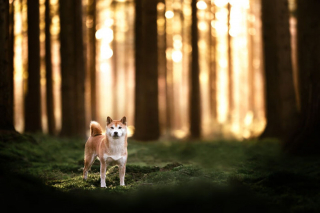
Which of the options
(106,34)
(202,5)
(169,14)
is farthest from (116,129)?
(106,34)

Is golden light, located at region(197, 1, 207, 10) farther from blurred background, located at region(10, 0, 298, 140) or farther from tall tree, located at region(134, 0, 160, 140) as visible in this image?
tall tree, located at region(134, 0, 160, 140)

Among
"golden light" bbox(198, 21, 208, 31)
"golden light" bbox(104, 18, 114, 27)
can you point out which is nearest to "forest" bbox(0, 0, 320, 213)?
"golden light" bbox(198, 21, 208, 31)

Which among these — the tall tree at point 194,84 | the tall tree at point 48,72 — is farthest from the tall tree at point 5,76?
the tall tree at point 194,84

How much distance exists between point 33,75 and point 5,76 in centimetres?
591

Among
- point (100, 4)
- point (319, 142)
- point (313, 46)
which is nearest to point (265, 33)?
point (313, 46)

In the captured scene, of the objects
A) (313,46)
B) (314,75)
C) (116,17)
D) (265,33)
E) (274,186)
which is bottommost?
(274,186)

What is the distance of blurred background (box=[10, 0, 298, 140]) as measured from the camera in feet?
52.1

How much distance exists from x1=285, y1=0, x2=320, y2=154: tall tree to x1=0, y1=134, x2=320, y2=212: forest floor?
1.53ft

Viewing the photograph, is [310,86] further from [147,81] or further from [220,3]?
[220,3]

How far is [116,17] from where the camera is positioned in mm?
28266

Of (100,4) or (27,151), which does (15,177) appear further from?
(100,4)

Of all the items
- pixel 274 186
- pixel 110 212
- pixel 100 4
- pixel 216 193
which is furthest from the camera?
pixel 100 4

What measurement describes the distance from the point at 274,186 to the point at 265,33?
9323 millimetres

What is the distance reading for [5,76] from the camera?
10.4 meters
